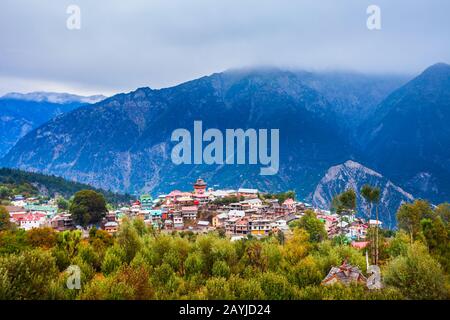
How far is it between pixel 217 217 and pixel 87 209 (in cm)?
1937

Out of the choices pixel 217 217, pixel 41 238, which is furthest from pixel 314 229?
pixel 41 238

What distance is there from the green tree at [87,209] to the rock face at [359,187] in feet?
345

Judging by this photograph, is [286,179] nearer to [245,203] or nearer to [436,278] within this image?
[245,203]

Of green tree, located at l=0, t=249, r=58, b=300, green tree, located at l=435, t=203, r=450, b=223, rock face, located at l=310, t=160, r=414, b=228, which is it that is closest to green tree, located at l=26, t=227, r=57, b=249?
green tree, located at l=0, t=249, r=58, b=300

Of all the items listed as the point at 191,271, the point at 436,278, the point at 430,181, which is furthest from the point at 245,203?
the point at 430,181

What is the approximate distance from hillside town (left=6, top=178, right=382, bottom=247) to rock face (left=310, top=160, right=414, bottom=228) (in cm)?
7568

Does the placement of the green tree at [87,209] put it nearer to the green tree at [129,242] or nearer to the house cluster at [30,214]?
the house cluster at [30,214]

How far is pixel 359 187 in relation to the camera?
17075 cm

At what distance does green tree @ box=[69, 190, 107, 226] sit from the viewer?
63.3 metres

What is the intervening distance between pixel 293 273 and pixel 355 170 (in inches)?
6457

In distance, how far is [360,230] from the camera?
220 ft

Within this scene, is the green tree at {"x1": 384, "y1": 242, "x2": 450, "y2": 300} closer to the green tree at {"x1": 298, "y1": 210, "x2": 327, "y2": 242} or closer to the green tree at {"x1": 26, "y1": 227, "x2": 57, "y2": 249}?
the green tree at {"x1": 298, "y1": 210, "x2": 327, "y2": 242}

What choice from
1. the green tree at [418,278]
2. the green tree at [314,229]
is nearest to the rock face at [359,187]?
the green tree at [314,229]

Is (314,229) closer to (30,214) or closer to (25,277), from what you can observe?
(25,277)
